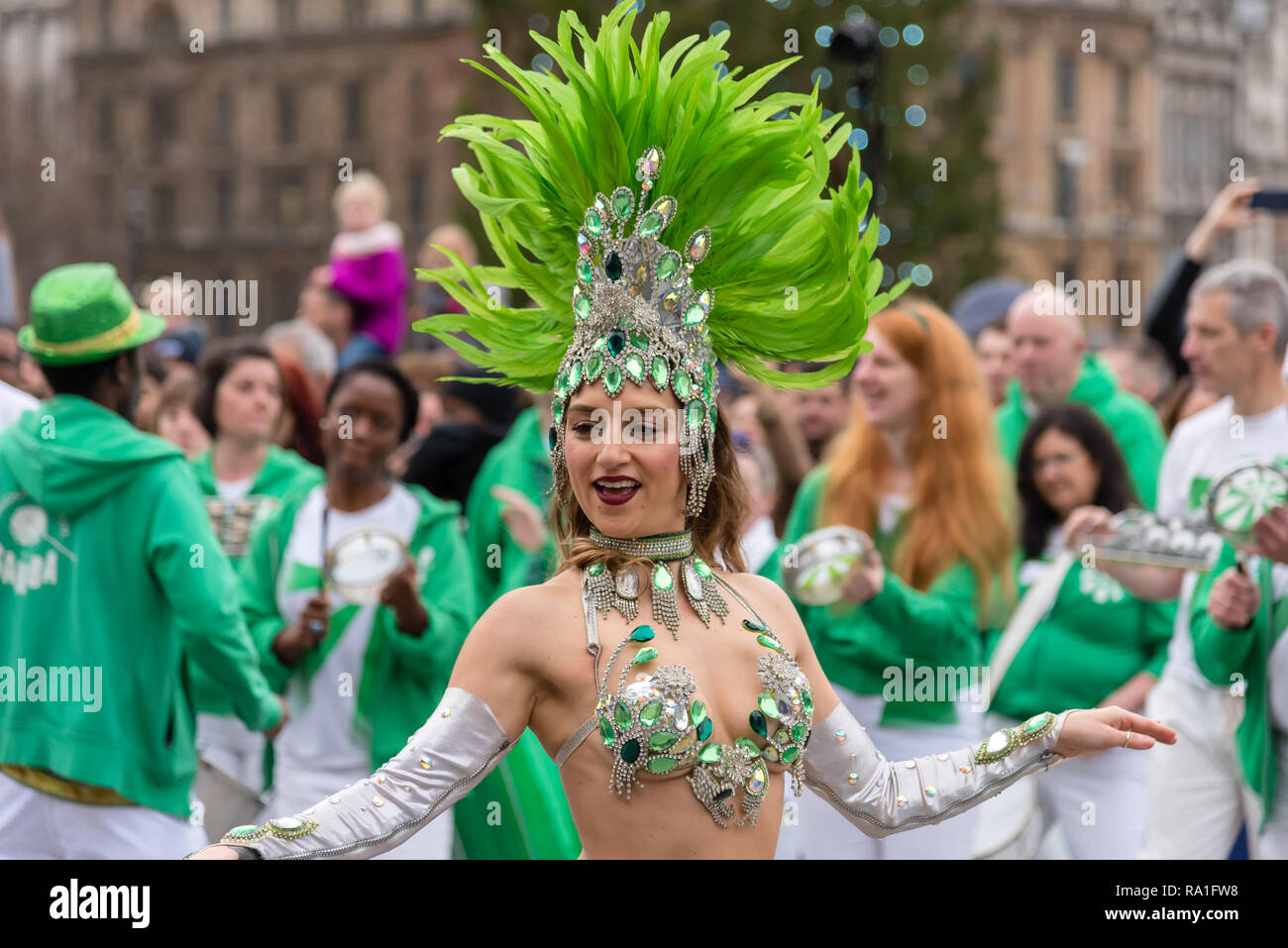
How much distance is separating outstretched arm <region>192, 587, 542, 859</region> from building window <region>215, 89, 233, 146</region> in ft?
183

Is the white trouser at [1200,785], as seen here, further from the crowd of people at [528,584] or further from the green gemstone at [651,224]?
the green gemstone at [651,224]

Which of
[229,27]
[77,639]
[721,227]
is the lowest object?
[77,639]

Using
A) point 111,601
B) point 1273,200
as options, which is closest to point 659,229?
point 111,601

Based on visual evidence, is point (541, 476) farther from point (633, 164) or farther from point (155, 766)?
point (633, 164)

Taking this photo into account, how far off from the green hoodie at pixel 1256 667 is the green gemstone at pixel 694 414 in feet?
9.70

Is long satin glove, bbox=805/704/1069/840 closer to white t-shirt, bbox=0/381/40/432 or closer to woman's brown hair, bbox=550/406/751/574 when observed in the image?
woman's brown hair, bbox=550/406/751/574

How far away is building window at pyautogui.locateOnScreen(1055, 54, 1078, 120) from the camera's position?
58.2 meters

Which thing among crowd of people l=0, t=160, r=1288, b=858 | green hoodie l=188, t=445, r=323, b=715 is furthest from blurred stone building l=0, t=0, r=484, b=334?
crowd of people l=0, t=160, r=1288, b=858

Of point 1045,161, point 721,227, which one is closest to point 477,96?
point 721,227

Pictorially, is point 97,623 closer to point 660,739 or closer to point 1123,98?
point 660,739

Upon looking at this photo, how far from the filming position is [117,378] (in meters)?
5.21

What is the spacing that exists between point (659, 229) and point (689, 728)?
84cm
